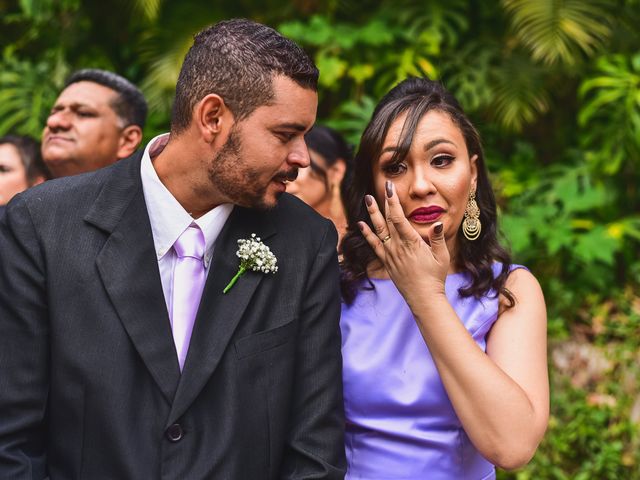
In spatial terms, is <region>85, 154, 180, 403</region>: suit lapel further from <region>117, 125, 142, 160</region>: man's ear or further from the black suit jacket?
<region>117, 125, 142, 160</region>: man's ear

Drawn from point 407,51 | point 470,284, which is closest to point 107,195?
point 470,284

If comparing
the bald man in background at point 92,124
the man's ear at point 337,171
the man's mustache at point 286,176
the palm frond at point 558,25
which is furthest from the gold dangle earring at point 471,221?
the palm frond at point 558,25

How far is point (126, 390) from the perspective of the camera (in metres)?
2.23

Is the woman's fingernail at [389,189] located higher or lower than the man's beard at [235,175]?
lower

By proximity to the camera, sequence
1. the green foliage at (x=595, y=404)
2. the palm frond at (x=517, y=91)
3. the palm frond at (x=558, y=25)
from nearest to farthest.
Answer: the green foliage at (x=595, y=404)
the palm frond at (x=558, y=25)
the palm frond at (x=517, y=91)

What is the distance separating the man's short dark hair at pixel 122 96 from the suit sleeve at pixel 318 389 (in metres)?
2.41

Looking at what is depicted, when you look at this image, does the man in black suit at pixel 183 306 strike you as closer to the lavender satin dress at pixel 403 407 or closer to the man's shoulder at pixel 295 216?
the man's shoulder at pixel 295 216

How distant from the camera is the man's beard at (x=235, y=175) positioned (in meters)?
2.39

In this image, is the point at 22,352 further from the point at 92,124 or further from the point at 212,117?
the point at 92,124

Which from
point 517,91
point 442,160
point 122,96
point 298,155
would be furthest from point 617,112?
point 298,155

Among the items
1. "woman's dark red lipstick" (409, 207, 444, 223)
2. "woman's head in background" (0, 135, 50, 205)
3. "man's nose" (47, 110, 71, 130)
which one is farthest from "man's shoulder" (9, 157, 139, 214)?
"man's nose" (47, 110, 71, 130)

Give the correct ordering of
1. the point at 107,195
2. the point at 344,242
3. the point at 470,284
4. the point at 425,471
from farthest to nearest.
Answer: the point at 344,242 < the point at 470,284 < the point at 425,471 < the point at 107,195

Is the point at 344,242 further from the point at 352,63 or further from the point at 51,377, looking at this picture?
the point at 352,63

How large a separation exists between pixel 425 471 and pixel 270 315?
2.48ft
